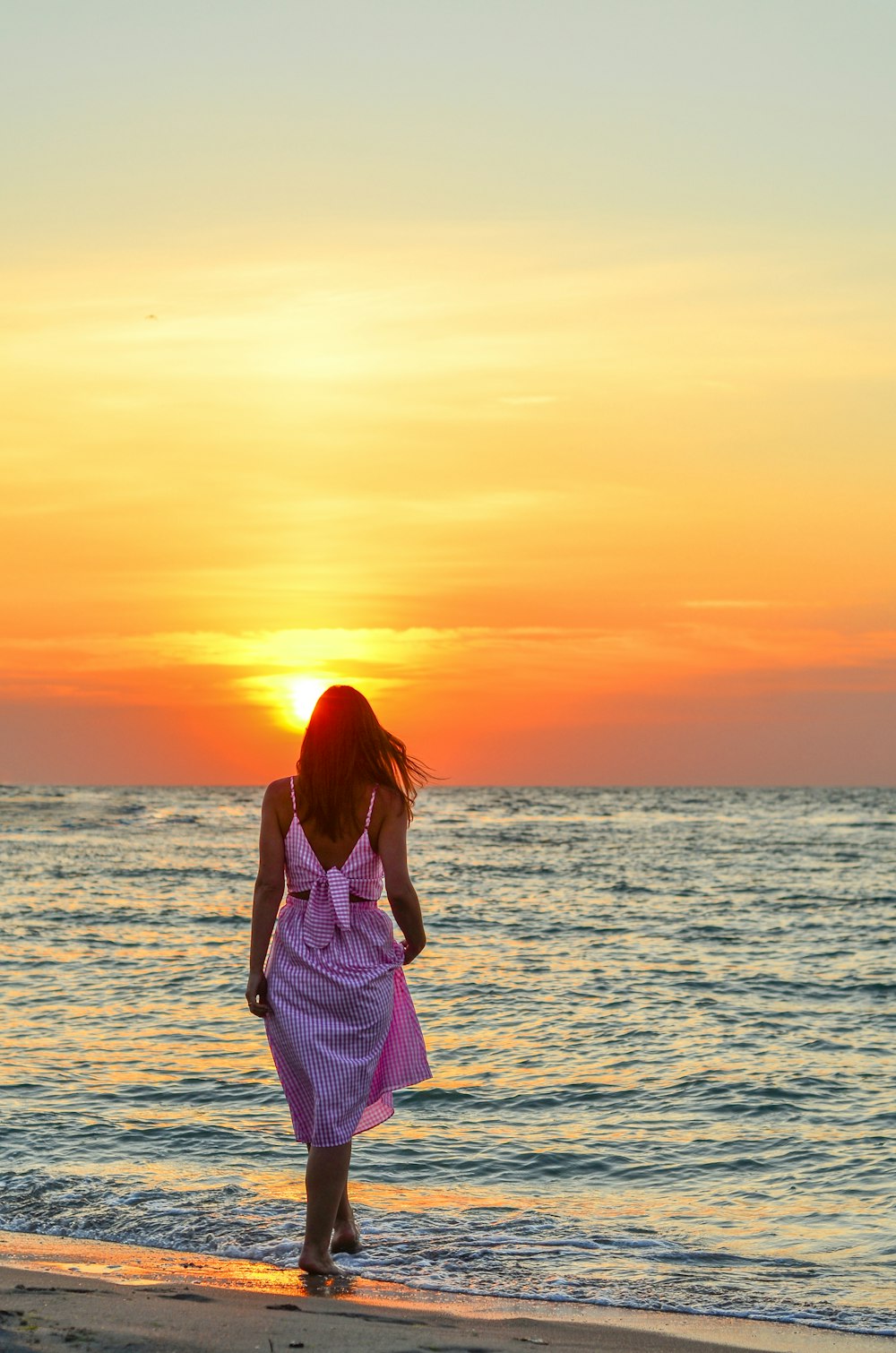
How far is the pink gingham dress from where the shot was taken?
5.12 meters

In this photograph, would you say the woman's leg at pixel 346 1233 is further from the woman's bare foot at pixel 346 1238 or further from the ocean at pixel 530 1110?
the ocean at pixel 530 1110

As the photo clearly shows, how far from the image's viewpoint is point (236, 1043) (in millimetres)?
10602

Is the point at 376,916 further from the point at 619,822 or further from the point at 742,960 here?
the point at 619,822

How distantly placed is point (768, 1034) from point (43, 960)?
814cm

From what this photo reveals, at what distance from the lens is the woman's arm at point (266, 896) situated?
5.15m

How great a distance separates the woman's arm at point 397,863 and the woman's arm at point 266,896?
1.28 feet

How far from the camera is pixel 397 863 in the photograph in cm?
514

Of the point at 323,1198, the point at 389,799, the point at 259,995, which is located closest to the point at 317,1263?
the point at 323,1198

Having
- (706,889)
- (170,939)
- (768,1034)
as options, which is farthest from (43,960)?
(706,889)

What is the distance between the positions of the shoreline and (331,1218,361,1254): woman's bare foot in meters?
0.24

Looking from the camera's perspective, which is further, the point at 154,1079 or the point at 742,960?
the point at 742,960

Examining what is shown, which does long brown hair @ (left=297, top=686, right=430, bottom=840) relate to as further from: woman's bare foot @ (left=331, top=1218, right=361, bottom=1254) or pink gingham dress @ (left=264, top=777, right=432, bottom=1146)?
woman's bare foot @ (left=331, top=1218, right=361, bottom=1254)

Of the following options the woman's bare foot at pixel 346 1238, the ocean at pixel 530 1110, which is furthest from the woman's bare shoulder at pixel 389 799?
the ocean at pixel 530 1110

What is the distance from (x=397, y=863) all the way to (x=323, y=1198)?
4.32ft
